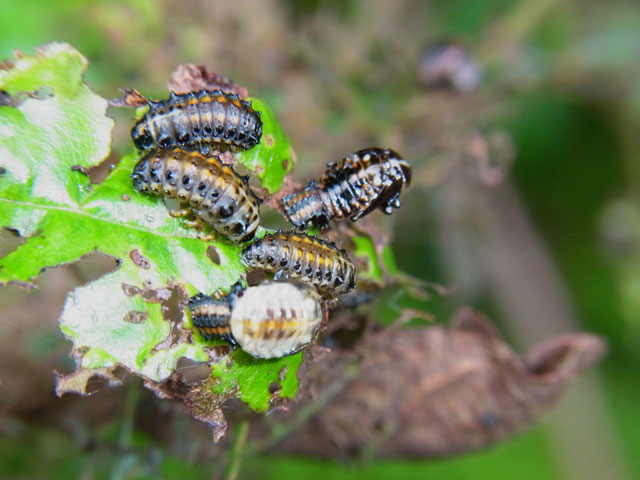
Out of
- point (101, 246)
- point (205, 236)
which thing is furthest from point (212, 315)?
point (101, 246)

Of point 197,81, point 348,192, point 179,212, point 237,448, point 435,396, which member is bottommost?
point 237,448

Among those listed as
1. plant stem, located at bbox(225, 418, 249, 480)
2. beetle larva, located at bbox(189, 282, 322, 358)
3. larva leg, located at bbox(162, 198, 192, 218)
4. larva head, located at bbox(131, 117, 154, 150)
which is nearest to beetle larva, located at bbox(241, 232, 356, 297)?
beetle larva, located at bbox(189, 282, 322, 358)

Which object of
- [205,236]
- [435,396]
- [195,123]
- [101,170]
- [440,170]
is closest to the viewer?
[205,236]

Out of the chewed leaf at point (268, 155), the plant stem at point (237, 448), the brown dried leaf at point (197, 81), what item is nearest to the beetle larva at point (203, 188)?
the chewed leaf at point (268, 155)

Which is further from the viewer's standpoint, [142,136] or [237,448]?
[237,448]

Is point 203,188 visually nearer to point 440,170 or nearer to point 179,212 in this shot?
point 179,212

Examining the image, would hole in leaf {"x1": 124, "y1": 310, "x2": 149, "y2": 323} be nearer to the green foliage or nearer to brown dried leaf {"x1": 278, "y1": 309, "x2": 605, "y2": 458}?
the green foliage

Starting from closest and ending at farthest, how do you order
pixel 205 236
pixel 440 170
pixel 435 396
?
pixel 205 236 < pixel 435 396 < pixel 440 170

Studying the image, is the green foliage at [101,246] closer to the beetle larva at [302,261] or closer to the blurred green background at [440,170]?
the beetle larva at [302,261]
